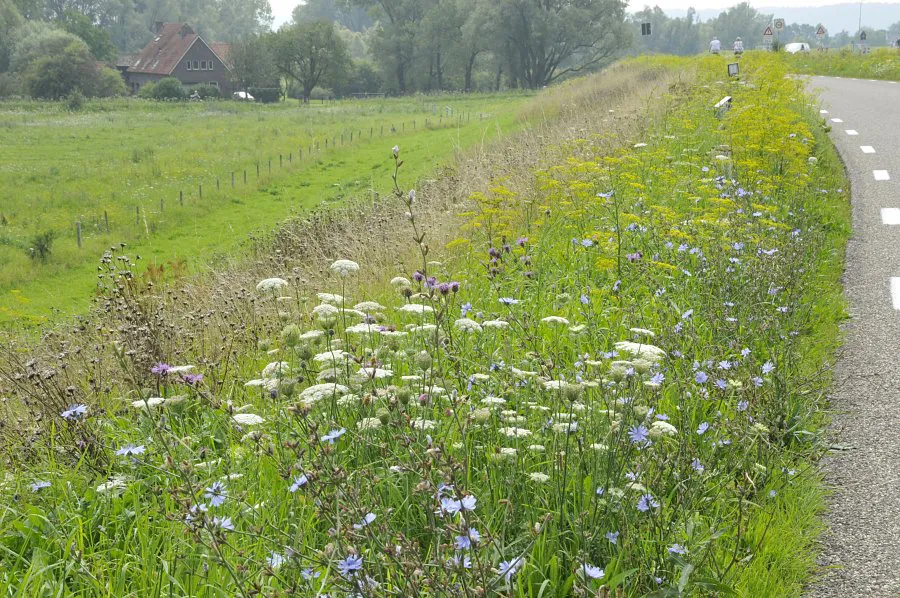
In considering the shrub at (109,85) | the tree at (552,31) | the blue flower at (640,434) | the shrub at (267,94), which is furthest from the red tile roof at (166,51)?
the blue flower at (640,434)

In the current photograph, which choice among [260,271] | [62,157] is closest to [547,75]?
[62,157]

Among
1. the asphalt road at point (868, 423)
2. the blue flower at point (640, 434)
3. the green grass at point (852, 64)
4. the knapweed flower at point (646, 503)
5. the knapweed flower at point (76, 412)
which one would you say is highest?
the green grass at point (852, 64)

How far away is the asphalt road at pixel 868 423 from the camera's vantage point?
3.17 m

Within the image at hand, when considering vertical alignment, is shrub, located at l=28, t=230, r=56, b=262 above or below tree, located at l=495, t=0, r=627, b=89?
below

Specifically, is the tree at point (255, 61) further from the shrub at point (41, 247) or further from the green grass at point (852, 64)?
the shrub at point (41, 247)

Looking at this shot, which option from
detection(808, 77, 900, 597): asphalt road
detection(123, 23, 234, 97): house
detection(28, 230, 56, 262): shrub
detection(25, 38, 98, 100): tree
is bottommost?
detection(28, 230, 56, 262): shrub

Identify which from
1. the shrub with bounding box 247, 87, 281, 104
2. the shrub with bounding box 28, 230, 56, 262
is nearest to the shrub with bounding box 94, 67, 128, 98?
the shrub with bounding box 247, 87, 281, 104

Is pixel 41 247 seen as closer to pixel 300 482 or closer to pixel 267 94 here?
pixel 300 482

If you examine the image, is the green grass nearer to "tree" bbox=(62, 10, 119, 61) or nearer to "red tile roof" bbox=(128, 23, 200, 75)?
"red tile roof" bbox=(128, 23, 200, 75)

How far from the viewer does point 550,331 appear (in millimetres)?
5309

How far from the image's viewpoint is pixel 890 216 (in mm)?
8812

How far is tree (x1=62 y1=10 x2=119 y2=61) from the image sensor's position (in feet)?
311

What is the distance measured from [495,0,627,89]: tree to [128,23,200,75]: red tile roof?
36226 mm

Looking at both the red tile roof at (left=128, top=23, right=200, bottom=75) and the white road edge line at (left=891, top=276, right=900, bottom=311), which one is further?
the red tile roof at (left=128, top=23, right=200, bottom=75)
